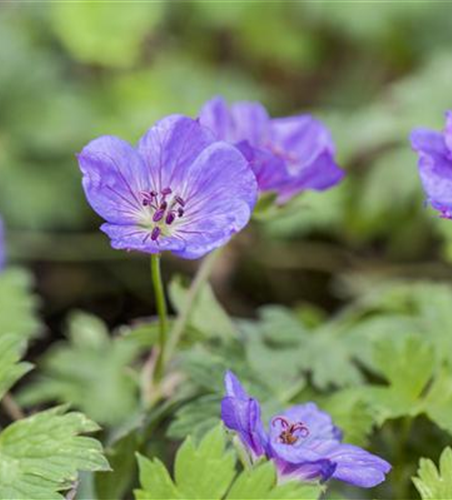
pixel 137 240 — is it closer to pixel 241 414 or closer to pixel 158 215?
pixel 158 215

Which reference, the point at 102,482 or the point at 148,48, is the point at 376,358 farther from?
the point at 148,48

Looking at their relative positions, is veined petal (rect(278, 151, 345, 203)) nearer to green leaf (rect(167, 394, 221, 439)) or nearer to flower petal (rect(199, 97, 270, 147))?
flower petal (rect(199, 97, 270, 147))

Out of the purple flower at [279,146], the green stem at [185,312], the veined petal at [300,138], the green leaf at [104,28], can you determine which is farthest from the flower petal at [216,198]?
the green leaf at [104,28]

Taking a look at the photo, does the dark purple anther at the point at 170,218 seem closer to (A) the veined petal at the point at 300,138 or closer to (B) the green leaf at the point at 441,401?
(A) the veined petal at the point at 300,138

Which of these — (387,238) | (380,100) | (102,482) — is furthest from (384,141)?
(102,482)

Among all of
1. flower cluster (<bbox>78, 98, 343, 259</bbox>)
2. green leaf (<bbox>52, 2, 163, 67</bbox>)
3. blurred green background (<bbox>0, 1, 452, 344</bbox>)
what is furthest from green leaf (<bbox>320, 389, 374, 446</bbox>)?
green leaf (<bbox>52, 2, 163, 67</bbox>)

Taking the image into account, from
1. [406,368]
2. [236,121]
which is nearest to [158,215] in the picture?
[236,121]
